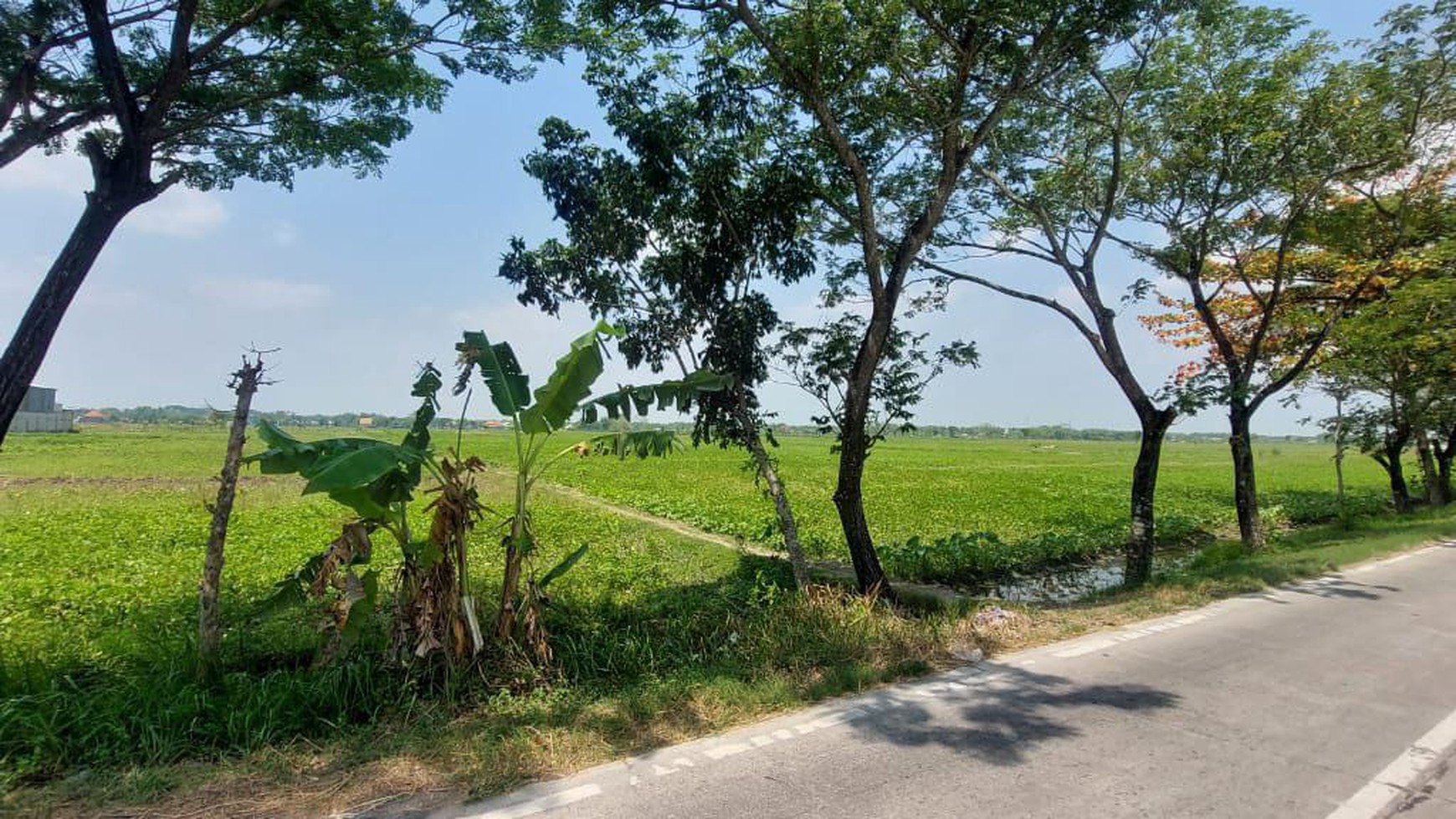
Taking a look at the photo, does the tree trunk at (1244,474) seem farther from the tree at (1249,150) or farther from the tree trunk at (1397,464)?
the tree trunk at (1397,464)

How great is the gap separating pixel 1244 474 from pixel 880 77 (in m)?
10.3

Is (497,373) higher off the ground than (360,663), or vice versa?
(497,373)

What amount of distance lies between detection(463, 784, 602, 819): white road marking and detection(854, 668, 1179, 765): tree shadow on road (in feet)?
5.43

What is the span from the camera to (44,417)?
54.5 metres

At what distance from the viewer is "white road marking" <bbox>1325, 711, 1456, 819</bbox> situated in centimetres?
322

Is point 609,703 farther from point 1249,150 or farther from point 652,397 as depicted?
point 1249,150

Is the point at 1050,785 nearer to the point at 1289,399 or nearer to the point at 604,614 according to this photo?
the point at 604,614

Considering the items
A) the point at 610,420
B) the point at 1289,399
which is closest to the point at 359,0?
the point at 610,420

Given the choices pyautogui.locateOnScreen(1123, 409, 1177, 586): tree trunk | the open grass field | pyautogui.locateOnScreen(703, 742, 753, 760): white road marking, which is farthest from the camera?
pyautogui.locateOnScreen(1123, 409, 1177, 586): tree trunk

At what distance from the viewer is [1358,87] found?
31.6ft

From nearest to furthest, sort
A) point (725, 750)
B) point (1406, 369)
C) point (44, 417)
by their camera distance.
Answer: point (725, 750), point (1406, 369), point (44, 417)

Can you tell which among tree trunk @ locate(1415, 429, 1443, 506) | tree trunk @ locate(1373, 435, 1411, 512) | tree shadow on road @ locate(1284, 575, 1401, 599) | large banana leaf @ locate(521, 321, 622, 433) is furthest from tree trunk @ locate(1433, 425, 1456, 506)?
large banana leaf @ locate(521, 321, 622, 433)

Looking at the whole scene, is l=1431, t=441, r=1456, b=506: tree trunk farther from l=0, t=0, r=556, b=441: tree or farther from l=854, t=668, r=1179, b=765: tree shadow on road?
l=0, t=0, r=556, b=441: tree

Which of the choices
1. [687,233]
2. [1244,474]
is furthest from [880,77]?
[1244,474]
